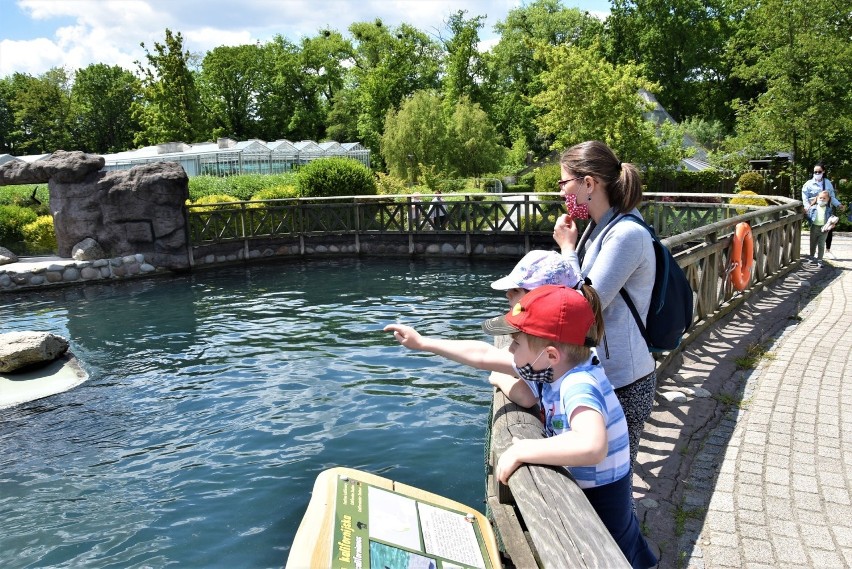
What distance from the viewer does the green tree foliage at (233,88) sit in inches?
2542

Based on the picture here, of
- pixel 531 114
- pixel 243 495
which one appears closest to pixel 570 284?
pixel 243 495

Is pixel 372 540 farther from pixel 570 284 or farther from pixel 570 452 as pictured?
pixel 570 284

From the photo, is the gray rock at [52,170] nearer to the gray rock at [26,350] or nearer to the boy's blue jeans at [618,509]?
the gray rock at [26,350]

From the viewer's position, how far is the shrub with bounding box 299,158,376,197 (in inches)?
985

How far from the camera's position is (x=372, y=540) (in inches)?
93.0

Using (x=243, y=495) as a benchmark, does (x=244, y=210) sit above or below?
above

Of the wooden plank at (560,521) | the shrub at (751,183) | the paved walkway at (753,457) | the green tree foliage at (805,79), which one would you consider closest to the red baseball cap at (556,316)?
the wooden plank at (560,521)

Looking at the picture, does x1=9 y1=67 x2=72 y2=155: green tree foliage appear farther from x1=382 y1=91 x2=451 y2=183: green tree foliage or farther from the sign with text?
the sign with text

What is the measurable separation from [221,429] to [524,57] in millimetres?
53299

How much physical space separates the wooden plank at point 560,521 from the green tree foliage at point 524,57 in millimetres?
49908

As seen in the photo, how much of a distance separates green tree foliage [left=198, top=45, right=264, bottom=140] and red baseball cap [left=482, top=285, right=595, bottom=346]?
65.7m

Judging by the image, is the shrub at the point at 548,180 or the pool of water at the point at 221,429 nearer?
the pool of water at the point at 221,429

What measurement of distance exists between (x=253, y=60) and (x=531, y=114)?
2865 cm

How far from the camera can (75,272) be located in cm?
1786
